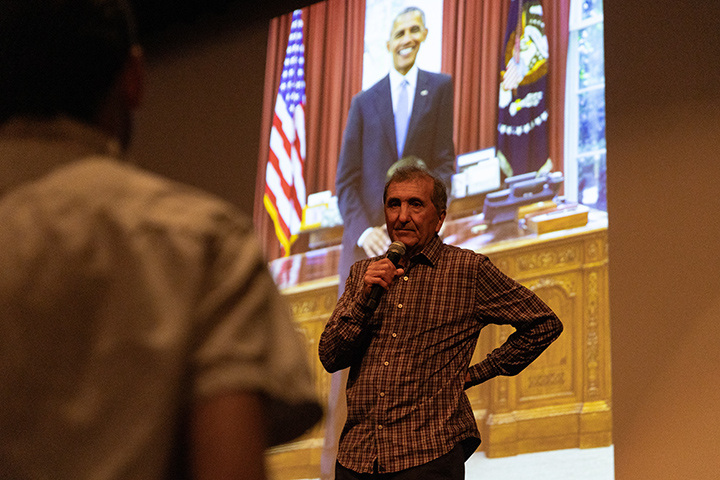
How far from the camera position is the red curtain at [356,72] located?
3766 millimetres

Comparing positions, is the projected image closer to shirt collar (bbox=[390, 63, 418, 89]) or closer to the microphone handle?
shirt collar (bbox=[390, 63, 418, 89])

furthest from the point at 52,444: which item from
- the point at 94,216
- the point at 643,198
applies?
the point at 643,198

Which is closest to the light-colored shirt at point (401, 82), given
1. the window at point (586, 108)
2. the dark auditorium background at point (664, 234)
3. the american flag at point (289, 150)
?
the american flag at point (289, 150)

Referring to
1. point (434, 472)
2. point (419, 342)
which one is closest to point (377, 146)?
point (419, 342)

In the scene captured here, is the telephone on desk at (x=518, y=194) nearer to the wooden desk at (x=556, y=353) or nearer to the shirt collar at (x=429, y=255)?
the wooden desk at (x=556, y=353)

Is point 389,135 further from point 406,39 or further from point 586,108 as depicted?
point 586,108

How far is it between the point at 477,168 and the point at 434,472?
2.19 meters

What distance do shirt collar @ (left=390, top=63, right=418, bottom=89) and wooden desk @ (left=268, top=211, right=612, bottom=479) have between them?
956 mm

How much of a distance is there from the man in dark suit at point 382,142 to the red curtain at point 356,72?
0.10m

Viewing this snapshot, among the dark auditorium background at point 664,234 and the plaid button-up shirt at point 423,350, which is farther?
the dark auditorium background at point 664,234

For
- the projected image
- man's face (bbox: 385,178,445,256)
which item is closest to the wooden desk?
the projected image

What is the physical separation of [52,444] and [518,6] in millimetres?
3856

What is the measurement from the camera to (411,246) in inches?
Result: 89.5

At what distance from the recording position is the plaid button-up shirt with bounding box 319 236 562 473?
202cm
